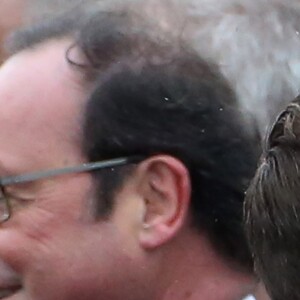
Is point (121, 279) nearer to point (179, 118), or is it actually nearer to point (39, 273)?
point (39, 273)

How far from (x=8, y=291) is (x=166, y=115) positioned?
0.41 metres

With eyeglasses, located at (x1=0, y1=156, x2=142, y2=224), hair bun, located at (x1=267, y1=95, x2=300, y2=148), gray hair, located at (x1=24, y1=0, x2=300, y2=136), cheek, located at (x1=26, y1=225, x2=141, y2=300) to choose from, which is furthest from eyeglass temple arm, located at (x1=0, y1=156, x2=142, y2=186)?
hair bun, located at (x1=267, y1=95, x2=300, y2=148)

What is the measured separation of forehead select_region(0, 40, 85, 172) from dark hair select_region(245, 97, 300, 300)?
48 centimetres

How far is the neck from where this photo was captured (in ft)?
6.50

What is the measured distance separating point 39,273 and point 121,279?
0.46 ft

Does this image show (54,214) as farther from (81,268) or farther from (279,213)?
(279,213)

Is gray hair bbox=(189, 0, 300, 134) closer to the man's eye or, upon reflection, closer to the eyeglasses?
the eyeglasses

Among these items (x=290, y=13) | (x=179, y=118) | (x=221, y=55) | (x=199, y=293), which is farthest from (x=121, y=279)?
(x=290, y=13)

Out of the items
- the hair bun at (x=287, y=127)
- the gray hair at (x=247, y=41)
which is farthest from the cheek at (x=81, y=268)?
the hair bun at (x=287, y=127)

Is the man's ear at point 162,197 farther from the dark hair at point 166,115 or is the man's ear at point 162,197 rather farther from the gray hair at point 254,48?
the gray hair at point 254,48

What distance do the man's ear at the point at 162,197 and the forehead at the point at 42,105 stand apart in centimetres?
14

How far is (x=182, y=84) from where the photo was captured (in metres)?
1.95

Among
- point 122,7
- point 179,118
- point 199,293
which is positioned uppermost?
point 122,7

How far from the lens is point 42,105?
1980 millimetres
